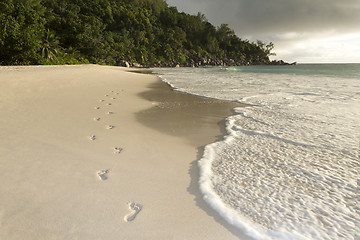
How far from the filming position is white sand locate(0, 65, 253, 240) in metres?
1.69

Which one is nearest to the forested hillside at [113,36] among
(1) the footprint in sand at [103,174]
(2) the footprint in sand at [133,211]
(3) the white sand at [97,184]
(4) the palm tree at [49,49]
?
(4) the palm tree at [49,49]

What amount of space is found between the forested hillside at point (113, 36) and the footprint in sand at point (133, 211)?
22.6m

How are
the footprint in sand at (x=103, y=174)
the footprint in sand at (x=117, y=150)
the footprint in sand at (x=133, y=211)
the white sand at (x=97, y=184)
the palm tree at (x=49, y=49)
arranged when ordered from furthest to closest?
the palm tree at (x=49, y=49)
the footprint in sand at (x=117, y=150)
the footprint in sand at (x=103, y=174)
the footprint in sand at (x=133, y=211)
the white sand at (x=97, y=184)

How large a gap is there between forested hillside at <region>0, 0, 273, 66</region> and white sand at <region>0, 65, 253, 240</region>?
20518 mm

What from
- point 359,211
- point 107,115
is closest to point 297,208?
point 359,211

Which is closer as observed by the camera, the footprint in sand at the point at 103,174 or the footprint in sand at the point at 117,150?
the footprint in sand at the point at 103,174

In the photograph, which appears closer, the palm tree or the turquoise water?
the palm tree

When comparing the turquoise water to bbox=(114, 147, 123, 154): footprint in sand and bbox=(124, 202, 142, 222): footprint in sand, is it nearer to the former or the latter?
bbox=(114, 147, 123, 154): footprint in sand

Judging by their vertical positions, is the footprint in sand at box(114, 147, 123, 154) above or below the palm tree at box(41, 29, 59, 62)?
below

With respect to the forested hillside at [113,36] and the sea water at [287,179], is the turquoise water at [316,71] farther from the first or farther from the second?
the forested hillside at [113,36]

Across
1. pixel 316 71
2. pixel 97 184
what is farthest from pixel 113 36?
pixel 97 184

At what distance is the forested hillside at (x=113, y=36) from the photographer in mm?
20641

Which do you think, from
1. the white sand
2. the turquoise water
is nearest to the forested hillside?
the white sand

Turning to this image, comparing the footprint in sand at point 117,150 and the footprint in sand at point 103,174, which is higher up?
the footprint in sand at point 103,174
